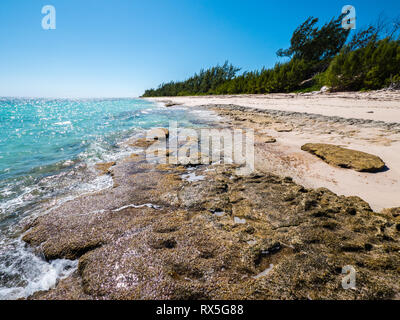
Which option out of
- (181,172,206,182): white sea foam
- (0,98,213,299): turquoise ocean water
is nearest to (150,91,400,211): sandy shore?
(181,172,206,182): white sea foam

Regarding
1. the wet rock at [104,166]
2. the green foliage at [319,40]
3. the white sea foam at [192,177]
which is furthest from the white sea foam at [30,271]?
the green foliage at [319,40]

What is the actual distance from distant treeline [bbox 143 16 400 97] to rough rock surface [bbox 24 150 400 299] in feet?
62.1

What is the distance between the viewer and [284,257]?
67.9 inches

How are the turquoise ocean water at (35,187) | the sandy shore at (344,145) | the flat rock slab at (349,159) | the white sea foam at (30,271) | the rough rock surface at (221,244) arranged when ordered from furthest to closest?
1. the flat rock slab at (349,159)
2. the sandy shore at (344,145)
3. the turquoise ocean water at (35,187)
4. the white sea foam at (30,271)
5. the rough rock surface at (221,244)

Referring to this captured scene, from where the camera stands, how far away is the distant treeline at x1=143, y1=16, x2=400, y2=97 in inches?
574

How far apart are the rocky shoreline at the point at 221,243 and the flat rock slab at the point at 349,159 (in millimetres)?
1418

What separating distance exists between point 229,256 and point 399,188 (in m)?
3.59

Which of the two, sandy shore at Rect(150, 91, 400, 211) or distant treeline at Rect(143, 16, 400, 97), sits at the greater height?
distant treeline at Rect(143, 16, 400, 97)

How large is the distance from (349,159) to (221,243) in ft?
12.7

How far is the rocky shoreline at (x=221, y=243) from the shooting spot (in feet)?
4.76

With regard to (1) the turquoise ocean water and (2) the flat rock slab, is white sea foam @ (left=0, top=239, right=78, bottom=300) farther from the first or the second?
(2) the flat rock slab

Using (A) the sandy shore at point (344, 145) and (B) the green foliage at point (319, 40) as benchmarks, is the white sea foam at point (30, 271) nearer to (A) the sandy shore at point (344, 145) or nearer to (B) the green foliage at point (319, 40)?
(A) the sandy shore at point (344, 145)

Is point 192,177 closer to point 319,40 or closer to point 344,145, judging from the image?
point 344,145

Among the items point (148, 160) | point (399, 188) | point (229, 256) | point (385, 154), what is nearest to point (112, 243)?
point (229, 256)
